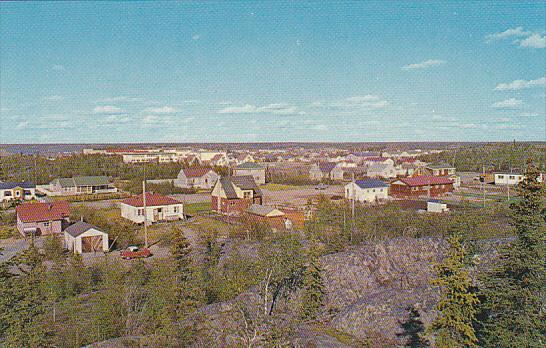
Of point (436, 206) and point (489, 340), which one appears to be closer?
point (489, 340)

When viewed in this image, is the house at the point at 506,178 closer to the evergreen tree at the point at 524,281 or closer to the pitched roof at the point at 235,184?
the pitched roof at the point at 235,184

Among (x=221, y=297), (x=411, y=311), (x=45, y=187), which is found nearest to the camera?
(x=411, y=311)

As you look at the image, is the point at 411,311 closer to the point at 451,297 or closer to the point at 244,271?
the point at 451,297

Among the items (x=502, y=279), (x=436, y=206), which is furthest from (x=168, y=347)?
(x=436, y=206)

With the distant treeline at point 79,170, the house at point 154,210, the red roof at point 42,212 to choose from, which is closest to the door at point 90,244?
the red roof at point 42,212

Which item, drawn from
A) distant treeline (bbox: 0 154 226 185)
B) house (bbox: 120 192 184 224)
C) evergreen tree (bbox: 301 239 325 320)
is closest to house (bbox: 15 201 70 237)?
house (bbox: 120 192 184 224)

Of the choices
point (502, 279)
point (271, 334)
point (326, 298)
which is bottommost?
point (326, 298)

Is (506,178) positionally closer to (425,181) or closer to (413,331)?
(425,181)
